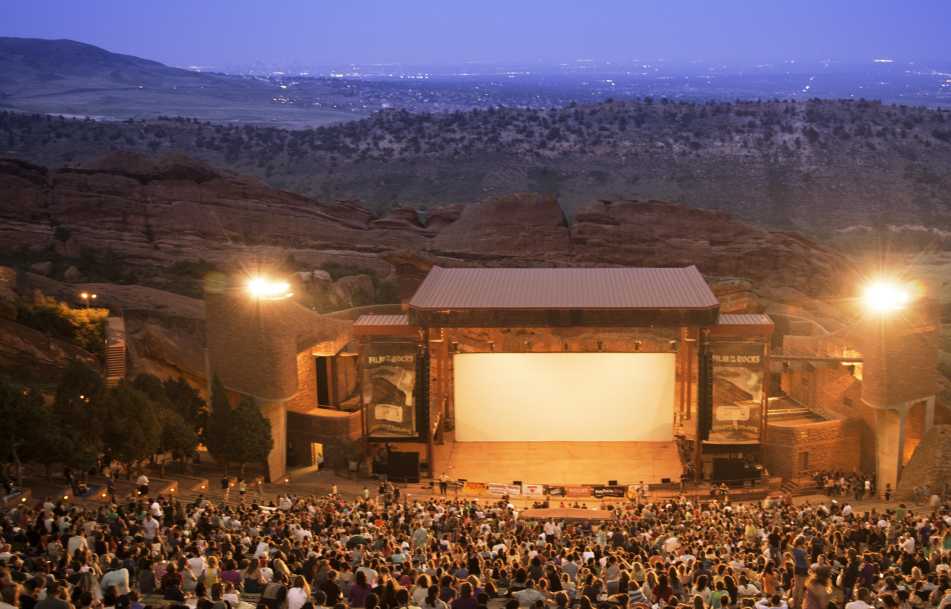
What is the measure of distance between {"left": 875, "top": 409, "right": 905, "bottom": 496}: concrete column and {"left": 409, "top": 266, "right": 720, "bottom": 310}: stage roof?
6199 millimetres

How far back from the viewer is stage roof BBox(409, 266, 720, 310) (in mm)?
35281

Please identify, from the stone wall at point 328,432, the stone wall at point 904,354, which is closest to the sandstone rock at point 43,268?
the stone wall at point 328,432

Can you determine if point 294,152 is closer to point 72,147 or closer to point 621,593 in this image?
point 72,147

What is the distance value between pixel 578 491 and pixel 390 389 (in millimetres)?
6562

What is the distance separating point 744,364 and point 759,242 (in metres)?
22.2

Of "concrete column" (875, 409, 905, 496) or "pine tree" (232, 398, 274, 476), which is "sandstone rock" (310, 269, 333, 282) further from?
"concrete column" (875, 409, 905, 496)

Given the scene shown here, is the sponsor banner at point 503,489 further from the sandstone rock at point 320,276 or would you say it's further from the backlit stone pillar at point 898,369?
the sandstone rock at point 320,276

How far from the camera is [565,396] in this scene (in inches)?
1474

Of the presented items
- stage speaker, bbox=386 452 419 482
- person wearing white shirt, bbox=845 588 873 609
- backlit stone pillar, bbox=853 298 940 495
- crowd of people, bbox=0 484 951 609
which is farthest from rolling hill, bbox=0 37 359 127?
person wearing white shirt, bbox=845 588 873 609

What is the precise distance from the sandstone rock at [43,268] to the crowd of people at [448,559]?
1076 inches

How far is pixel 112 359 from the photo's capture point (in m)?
35.8

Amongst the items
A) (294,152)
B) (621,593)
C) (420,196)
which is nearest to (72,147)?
(294,152)

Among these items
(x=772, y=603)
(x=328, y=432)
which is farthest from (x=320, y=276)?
(x=772, y=603)

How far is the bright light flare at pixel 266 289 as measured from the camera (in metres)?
34.3
